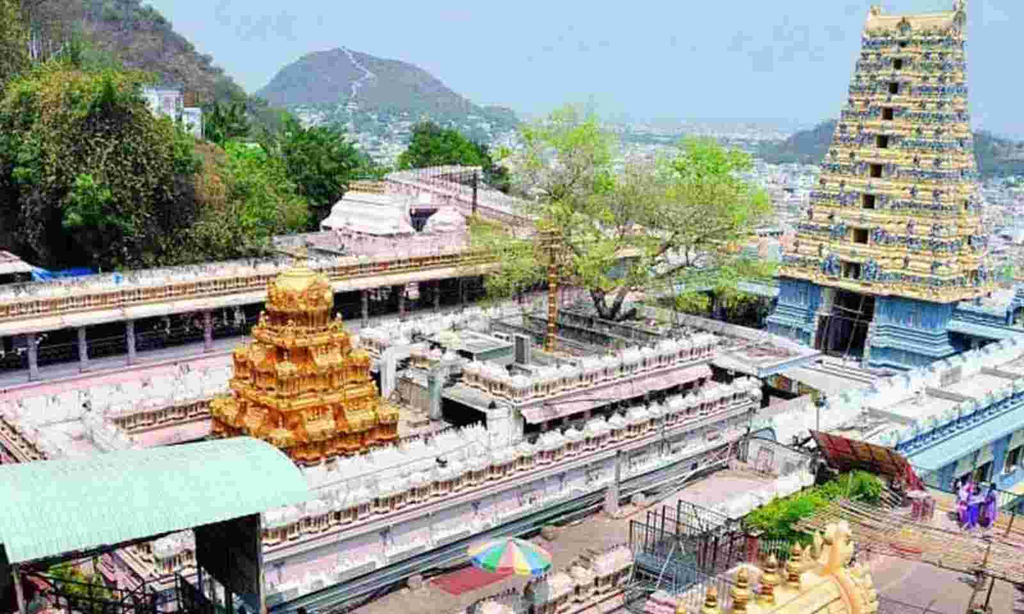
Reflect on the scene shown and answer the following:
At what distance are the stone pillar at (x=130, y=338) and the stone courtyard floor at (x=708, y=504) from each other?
51.5 feet

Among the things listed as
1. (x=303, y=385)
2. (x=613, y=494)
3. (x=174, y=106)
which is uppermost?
(x=174, y=106)

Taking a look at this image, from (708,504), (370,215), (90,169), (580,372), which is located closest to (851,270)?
(708,504)

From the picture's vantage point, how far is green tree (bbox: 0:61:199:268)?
34531mm

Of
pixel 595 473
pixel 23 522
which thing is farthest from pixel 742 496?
pixel 23 522

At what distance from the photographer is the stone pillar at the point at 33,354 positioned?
2729cm

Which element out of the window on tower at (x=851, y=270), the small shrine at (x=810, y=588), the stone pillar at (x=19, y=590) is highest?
the small shrine at (x=810, y=588)

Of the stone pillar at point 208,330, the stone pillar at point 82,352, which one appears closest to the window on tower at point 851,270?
the stone pillar at point 208,330

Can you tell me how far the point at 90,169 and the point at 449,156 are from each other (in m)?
36.5

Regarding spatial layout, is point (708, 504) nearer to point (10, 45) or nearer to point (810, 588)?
point (810, 588)

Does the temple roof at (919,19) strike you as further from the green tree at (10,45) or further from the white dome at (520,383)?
the green tree at (10,45)

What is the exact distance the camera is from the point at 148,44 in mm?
103938

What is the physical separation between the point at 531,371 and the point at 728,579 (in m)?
11.0

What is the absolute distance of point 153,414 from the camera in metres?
21.6

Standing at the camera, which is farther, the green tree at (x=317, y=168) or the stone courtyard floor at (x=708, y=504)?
the green tree at (x=317, y=168)
